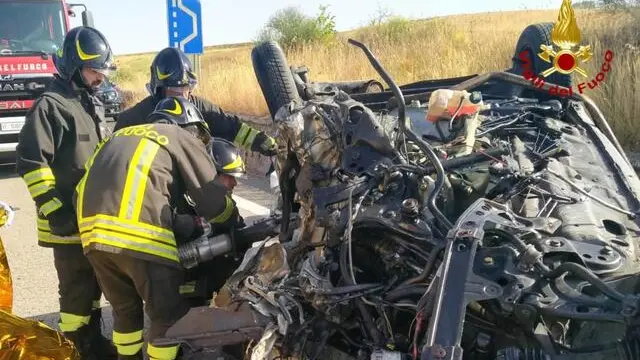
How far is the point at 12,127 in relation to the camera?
9.26 metres

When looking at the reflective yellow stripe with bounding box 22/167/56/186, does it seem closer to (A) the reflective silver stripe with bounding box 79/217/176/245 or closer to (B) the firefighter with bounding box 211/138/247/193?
(A) the reflective silver stripe with bounding box 79/217/176/245

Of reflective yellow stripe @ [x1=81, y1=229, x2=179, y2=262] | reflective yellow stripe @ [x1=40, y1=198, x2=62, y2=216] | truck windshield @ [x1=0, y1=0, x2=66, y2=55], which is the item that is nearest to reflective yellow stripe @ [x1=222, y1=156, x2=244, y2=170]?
reflective yellow stripe @ [x1=81, y1=229, x2=179, y2=262]

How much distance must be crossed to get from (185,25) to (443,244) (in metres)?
6.90

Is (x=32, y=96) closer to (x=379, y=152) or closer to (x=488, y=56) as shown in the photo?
(x=488, y=56)

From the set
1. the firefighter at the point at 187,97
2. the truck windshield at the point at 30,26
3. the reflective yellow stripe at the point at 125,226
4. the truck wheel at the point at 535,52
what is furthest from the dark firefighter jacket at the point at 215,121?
the truck windshield at the point at 30,26

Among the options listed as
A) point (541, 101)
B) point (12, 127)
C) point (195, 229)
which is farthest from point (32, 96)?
point (541, 101)

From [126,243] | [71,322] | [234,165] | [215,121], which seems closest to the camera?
[126,243]

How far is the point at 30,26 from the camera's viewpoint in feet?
30.5

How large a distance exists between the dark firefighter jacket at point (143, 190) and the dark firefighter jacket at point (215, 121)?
1.03 metres

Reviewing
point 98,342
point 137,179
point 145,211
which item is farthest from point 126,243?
point 98,342

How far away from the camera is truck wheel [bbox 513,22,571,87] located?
401 cm

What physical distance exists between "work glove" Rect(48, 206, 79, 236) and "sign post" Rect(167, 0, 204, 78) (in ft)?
16.2

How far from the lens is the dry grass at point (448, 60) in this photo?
6.07 metres

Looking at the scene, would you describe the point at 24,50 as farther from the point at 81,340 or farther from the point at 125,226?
the point at 125,226
